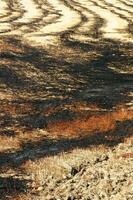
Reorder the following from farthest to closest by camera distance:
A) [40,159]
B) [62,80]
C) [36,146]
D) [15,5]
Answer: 1. [15,5]
2. [62,80]
3. [36,146]
4. [40,159]

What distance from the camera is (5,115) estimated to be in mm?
23531

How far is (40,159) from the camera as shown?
18859mm

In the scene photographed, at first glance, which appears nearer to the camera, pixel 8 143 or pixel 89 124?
pixel 8 143

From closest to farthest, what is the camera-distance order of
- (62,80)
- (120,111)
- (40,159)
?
(40,159), (120,111), (62,80)

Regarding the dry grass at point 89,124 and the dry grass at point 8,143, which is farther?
the dry grass at point 89,124

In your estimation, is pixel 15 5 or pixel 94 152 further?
pixel 15 5

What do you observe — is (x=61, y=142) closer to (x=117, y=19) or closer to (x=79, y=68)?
(x=79, y=68)

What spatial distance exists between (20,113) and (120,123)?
15.5ft

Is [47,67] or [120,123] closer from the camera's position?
[120,123]

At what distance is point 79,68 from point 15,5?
20.7 meters

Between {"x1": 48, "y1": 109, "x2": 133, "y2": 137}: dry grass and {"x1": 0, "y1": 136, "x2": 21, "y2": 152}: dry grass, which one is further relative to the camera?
{"x1": 48, "y1": 109, "x2": 133, "y2": 137}: dry grass

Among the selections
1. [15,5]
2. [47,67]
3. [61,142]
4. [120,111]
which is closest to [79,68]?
[47,67]

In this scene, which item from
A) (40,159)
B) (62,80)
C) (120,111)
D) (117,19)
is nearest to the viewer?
(40,159)

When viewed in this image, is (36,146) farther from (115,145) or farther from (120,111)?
(120,111)
